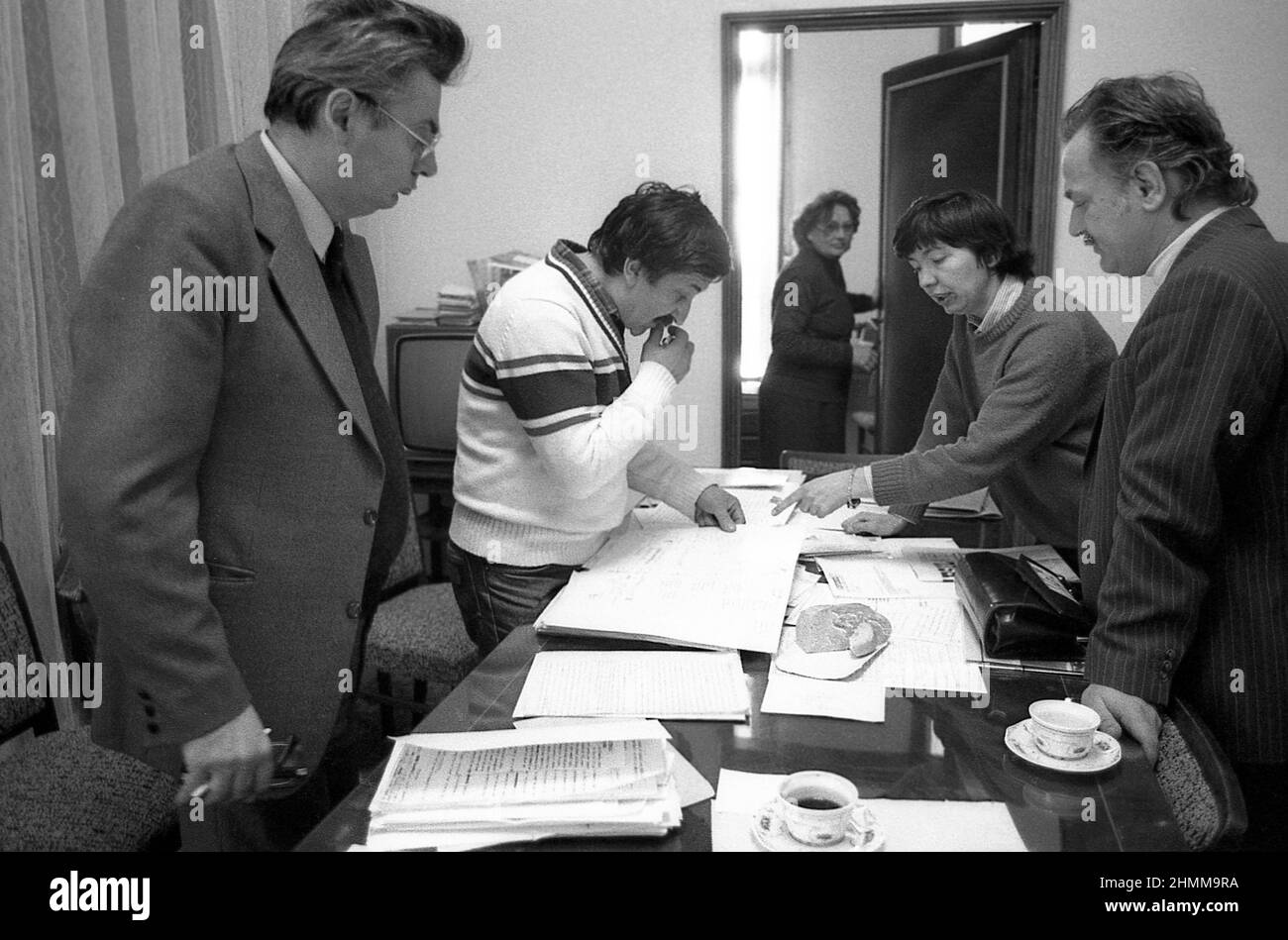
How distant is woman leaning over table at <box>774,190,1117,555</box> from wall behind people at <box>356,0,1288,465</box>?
1799mm

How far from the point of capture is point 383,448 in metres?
1.37

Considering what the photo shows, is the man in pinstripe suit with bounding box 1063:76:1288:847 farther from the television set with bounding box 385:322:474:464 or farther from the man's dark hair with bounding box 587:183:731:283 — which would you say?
the television set with bounding box 385:322:474:464

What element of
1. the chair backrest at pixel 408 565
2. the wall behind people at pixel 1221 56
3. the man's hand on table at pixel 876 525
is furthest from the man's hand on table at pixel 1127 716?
the wall behind people at pixel 1221 56

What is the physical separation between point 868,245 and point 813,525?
1976 millimetres

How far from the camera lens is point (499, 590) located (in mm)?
1687

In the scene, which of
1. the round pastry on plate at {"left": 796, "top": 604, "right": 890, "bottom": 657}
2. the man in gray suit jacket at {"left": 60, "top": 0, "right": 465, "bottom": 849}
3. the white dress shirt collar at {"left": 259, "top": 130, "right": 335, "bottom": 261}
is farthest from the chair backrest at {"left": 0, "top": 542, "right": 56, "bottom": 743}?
the round pastry on plate at {"left": 796, "top": 604, "right": 890, "bottom": 657}

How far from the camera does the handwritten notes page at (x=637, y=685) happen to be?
1.12 meters

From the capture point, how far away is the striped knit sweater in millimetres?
1554

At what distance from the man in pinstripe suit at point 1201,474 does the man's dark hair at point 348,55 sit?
879 mm

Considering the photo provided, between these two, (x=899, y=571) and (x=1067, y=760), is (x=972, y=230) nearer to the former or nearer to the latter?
(x=899, y=571)

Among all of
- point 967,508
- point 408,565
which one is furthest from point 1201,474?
point 408,565

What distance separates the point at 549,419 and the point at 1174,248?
0.87m

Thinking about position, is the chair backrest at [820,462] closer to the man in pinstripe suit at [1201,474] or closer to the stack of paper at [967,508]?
the stack of paper at [967,508]
